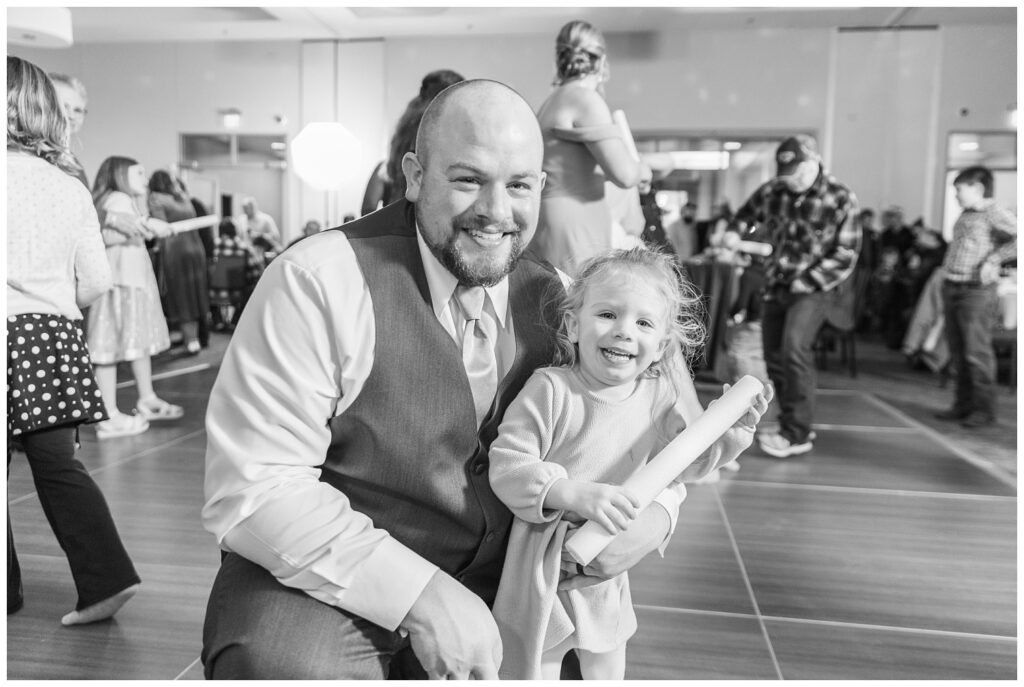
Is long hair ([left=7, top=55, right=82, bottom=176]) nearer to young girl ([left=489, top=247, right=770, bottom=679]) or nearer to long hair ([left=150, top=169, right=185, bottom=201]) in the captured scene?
young girl ([left=489, top=247, right=770, bottom=679])

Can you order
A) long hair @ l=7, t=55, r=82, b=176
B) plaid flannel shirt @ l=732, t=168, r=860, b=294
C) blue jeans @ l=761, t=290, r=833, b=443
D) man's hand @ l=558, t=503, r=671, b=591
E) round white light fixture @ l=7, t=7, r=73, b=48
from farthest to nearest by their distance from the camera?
1. blue jeans @ l=761, t=290, r=833, b=443
2. plaid flannel shirt @ l=732, t=168, r=860, b=294
3. round white light fixture @ l=7, t=7, r=73, b=48
4. long hair @ l=7, t=55, r=82, b=176
5. man's hand @ l=558, t=503, r=671, b=591

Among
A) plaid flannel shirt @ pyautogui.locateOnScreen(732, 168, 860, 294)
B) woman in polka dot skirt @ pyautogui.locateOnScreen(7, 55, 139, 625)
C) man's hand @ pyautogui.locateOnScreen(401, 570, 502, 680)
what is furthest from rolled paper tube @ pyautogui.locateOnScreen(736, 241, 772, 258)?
man's hand @ pyautogui.locateOnScreen(401, 570, 502, 680)

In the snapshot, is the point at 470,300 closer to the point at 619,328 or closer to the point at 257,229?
the point at 619,328

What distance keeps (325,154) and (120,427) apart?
23.9 ft

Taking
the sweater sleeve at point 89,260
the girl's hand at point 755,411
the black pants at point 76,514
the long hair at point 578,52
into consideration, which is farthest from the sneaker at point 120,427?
the girl's hand at point 755,411

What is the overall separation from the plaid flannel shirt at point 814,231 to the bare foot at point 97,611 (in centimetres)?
282

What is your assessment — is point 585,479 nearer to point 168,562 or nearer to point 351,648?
point 351,648

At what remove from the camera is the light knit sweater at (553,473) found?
1.20m

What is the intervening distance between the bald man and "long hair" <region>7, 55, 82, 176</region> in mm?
1053

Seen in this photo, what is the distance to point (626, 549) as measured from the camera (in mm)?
1239

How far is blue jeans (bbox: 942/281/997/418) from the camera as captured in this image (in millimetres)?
4605

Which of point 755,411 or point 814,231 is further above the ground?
point 814,231

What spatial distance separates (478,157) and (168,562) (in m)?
1.76

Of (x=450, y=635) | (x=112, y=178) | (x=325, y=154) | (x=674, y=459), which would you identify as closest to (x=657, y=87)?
(x=325, y=154)
